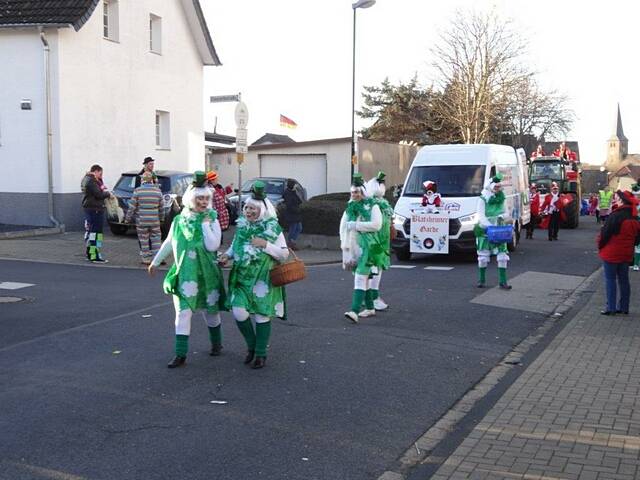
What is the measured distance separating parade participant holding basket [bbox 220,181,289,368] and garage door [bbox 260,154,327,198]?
2515cm

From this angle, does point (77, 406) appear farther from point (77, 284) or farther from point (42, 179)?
point (42, 179)

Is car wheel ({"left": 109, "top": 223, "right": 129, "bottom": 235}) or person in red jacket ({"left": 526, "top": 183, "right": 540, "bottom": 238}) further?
person in red jacket ({"left": 526, "top": 183, "right": 540, "bottom": 238})

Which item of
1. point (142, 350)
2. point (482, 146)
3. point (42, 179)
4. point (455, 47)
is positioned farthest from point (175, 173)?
point (455, 47)

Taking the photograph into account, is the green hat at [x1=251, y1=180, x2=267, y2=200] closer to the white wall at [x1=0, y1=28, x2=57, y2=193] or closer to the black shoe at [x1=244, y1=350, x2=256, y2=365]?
the black shoe at [x1=244, y1=350, x2=256, y2=365]

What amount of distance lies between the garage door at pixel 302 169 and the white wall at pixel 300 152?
0.16 metres

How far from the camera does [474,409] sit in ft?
21.6

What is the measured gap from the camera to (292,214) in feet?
64.0

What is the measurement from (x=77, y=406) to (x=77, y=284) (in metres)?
6.79

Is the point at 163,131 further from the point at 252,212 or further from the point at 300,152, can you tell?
the point at 252,212

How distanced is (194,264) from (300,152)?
25677 millimetres

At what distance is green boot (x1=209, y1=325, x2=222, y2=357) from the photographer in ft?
25.6

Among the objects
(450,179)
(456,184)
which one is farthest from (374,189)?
(450,179)

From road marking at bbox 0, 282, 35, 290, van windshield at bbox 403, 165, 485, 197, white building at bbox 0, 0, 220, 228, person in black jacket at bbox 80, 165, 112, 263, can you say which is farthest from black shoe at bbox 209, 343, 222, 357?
white building at bbox 0, 0, 220, 228

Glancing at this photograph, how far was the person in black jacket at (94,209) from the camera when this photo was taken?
50.0 feet
